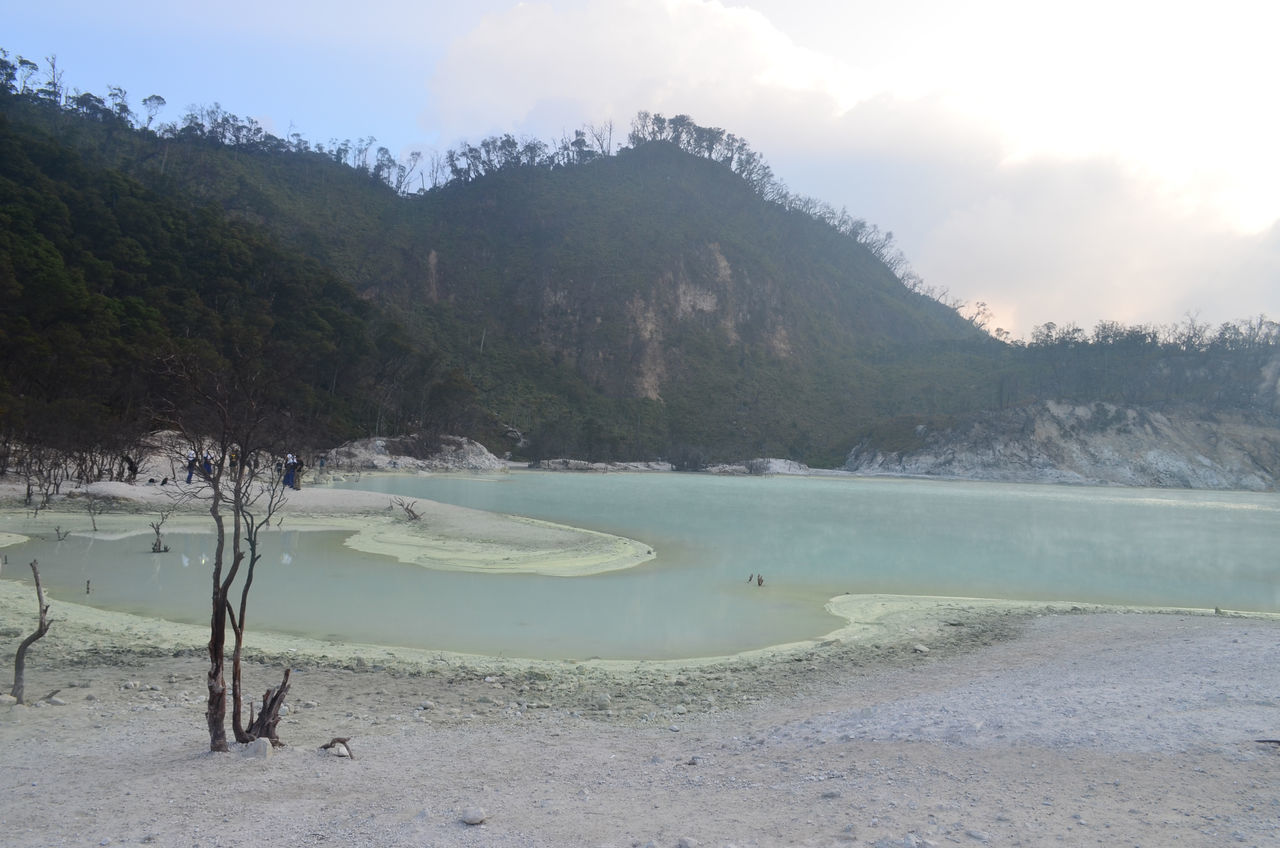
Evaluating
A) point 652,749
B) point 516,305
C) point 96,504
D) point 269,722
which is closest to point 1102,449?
point 516,305

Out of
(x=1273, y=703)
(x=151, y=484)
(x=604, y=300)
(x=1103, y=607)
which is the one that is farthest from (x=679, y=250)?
(x=1273, y=703)

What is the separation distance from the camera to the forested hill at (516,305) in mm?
47406

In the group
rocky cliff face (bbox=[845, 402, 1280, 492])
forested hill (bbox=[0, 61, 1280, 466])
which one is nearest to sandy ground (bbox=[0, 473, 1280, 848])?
forested hill (bbox=[0, 61, 1280, 466])

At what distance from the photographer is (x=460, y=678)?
8.01 meters

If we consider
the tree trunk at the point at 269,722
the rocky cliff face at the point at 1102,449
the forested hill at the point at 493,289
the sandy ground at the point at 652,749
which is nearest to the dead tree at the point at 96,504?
the sandy ground at the point at 652,749

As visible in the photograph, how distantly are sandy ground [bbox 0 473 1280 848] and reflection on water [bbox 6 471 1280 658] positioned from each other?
1.39 m

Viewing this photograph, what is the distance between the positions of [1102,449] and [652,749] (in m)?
84.0

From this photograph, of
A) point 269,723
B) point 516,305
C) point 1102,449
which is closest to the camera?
point 269,723

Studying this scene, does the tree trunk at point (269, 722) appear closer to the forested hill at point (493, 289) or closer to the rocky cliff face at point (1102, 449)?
the forested hill at point (493, 289)

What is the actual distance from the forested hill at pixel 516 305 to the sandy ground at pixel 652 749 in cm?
2972

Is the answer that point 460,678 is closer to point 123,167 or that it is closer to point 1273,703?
point 1273,703

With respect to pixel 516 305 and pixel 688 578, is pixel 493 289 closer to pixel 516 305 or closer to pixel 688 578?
pixel 516 305

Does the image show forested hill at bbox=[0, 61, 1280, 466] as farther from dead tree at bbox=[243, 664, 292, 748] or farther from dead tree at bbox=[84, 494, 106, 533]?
dead tree at bbox=[243, 664, 292, 748]

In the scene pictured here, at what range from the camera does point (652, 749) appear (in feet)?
19.2
